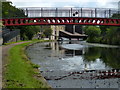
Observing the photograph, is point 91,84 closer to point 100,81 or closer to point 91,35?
point 100,81

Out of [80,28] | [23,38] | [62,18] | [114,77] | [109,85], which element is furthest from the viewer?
[80,28]

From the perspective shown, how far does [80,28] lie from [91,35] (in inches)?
2432

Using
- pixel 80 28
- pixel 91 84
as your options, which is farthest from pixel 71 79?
pixel 80 28

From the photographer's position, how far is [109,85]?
1351cm

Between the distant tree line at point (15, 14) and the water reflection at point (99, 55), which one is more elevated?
the distant tree line at point (15, 14)

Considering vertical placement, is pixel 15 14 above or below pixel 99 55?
above

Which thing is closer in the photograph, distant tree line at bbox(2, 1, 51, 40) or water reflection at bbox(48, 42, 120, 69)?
water reflection at bbox(48, 42, 120, 69)

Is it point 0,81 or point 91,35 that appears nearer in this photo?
point 0,81

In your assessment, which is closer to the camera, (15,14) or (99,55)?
(99,55)

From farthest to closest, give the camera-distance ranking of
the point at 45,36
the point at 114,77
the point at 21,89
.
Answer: the point at 45,36
the point at 114,77
the point at 21,89

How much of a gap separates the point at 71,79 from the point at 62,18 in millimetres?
29483

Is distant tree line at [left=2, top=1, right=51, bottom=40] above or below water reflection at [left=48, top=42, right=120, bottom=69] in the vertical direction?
above

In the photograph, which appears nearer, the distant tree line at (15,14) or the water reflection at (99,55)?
the water reflection at (99,55)

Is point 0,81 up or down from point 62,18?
down
